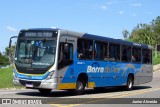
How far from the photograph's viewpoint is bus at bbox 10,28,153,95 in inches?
665

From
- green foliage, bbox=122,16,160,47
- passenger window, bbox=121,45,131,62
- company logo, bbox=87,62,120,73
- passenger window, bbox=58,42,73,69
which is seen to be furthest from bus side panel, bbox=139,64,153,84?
green foliage, bbox=122,16,160,47

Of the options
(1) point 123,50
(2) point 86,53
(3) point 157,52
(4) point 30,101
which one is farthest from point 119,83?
(3) point 157,52

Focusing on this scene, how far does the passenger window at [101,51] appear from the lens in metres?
20.1

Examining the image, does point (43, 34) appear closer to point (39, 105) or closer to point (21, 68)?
point (21, 68)

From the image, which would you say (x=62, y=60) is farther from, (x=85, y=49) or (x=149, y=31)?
(x=149, y=31)

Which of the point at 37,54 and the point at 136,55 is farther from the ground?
the point at 37,54

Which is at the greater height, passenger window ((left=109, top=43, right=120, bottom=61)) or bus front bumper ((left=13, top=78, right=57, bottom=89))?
passenger window ((left=109, top=43, right=120, bottom=61))

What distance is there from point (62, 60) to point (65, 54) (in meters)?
0.38

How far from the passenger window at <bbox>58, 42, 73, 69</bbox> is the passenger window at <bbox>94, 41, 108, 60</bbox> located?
238 cm

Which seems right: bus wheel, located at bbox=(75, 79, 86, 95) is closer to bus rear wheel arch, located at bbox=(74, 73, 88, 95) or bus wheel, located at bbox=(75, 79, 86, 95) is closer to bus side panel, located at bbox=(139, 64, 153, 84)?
bus rear wheel arch, located at bbox=(74, 73, 88, 95)

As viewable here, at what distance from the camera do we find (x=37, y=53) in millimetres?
17125

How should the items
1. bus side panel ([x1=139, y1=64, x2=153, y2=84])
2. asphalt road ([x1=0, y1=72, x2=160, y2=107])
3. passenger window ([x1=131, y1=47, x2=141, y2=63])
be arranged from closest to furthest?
asphalt road ([x1=0, y1=72, x2=160, y2=107]), passenger window ([x1=131, y1=47, x2=141, y2=63]), bus side panel ([x1=139, y1=64, x2=153, y2=84])

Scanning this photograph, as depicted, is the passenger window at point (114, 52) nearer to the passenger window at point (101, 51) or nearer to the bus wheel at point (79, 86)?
the passenger window at point (101, 51)

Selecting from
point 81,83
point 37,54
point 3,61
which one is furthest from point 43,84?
point 3,61
